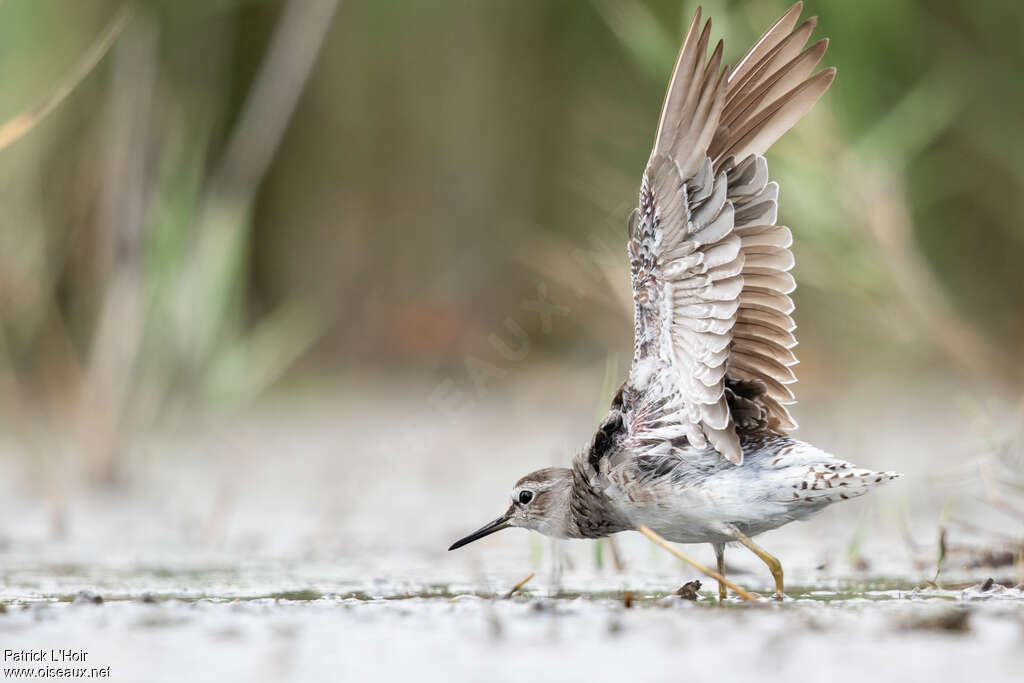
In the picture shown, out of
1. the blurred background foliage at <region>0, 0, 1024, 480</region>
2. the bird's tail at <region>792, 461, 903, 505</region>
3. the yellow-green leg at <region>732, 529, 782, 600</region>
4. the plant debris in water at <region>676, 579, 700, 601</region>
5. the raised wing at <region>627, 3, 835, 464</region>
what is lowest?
the plant debris in water at <region>676, 579, 700, 601</region>

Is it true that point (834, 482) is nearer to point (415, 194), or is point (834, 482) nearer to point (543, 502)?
point (543, 502)

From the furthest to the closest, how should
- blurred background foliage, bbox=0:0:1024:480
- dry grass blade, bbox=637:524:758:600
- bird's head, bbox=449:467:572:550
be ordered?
blurred background foliage, bbox=0:0:1024:480
bird's head, bbox=449:467:572:550
dry grass blade, bbox=637:524:758:600

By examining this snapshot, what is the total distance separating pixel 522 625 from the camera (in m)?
4.07

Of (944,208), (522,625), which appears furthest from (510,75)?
(522,625)

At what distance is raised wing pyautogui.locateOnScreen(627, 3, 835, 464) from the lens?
4613 mm

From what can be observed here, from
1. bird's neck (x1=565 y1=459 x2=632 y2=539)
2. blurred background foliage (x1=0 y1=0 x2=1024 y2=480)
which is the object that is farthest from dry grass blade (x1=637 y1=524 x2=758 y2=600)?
blurred background foliage (x1=0 y1=0 x2=1024 y2=480)

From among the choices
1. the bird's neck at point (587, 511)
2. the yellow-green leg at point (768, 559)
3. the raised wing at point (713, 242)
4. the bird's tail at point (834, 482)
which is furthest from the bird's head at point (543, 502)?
the bird's tail at point (834, 482)

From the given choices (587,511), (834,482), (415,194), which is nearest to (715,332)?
(834,482)

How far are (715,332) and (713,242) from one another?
10.9 inches

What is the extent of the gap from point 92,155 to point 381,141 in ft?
15.8

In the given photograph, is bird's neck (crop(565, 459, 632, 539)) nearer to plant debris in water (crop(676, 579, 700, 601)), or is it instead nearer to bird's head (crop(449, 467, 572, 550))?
bird's head (crop(449, 467, 572, 550))

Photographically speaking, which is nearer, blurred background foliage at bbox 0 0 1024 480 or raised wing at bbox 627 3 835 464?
raised wing at bbox 627 3 835 464

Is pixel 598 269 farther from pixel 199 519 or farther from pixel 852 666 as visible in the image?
pixel 852 666

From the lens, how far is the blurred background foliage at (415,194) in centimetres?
761
